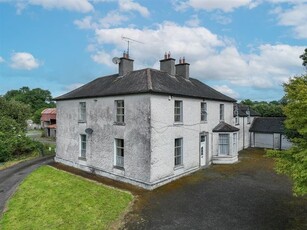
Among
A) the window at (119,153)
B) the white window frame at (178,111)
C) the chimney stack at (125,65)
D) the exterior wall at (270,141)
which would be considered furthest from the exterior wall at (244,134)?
the window at (119,153)

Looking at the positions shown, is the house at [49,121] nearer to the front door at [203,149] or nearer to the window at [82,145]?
the window at [82,145]

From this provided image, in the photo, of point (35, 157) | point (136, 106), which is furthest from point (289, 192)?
point (35, 157)

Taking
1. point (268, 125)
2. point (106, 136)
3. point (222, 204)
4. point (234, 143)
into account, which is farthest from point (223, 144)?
point (268, 125)

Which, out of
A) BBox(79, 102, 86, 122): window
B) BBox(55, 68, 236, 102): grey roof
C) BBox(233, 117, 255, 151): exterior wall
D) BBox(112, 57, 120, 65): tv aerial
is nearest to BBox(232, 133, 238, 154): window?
BBox(55, 68, 236, 102): grey roof

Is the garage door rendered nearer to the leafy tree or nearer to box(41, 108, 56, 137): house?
box(41, 108, 56, 137): house

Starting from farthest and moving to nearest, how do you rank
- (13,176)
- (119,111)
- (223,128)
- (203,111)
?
1. (223,128)
2. (203,111)
3. (13,176)
4. (119,111)

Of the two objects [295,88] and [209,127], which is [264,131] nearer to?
[209,127]

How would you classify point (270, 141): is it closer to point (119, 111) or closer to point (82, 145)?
point (119, 111)

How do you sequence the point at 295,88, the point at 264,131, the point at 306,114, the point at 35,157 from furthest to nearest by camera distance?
the point at 264,131 < the point at 35,157 < the point at 295,88 < the point at 306,114
